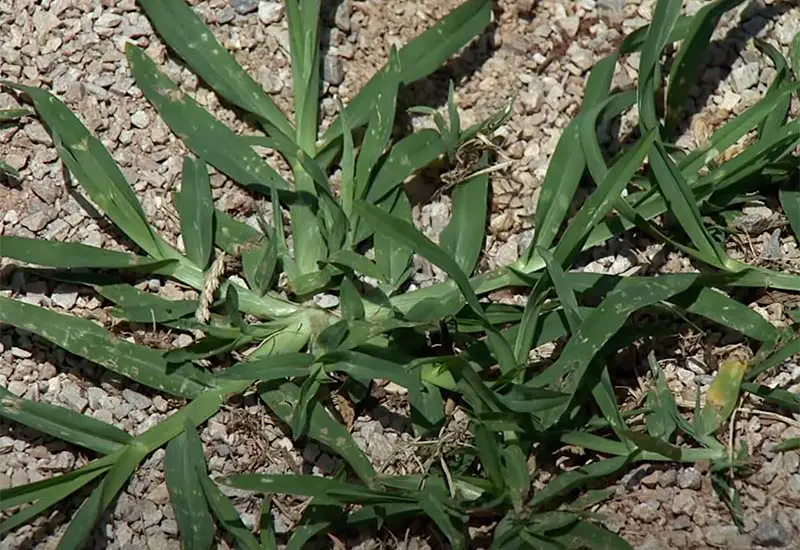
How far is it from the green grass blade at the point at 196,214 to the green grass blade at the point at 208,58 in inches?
6.3

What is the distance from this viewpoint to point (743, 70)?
2.34 meters

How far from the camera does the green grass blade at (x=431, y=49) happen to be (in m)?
2.23

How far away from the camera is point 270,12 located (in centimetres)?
232

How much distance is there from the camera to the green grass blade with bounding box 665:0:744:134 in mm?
2184

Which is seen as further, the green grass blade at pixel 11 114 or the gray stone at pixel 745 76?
the gray stone at pixel 745 76

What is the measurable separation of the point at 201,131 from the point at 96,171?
0.66 feet

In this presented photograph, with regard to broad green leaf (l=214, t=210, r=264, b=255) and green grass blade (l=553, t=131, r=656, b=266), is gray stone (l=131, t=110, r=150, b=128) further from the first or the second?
green grass blade (l=553, t=131, r=656, b=266)

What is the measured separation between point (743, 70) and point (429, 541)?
1070 mm

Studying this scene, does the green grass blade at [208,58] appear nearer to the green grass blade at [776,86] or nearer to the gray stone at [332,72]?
the gray stone at [332,72]

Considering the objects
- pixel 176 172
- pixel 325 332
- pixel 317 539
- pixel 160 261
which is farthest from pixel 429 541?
pixel 176 172

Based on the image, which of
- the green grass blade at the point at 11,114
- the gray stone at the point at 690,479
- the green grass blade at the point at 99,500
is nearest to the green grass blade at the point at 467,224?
the gray stone at the point at 690,479

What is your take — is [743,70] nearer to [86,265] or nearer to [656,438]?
[656,438]

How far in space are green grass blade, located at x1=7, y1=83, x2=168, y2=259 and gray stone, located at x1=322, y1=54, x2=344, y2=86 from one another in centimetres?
43

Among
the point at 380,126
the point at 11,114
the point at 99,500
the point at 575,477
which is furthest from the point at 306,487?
the point at 11,114
